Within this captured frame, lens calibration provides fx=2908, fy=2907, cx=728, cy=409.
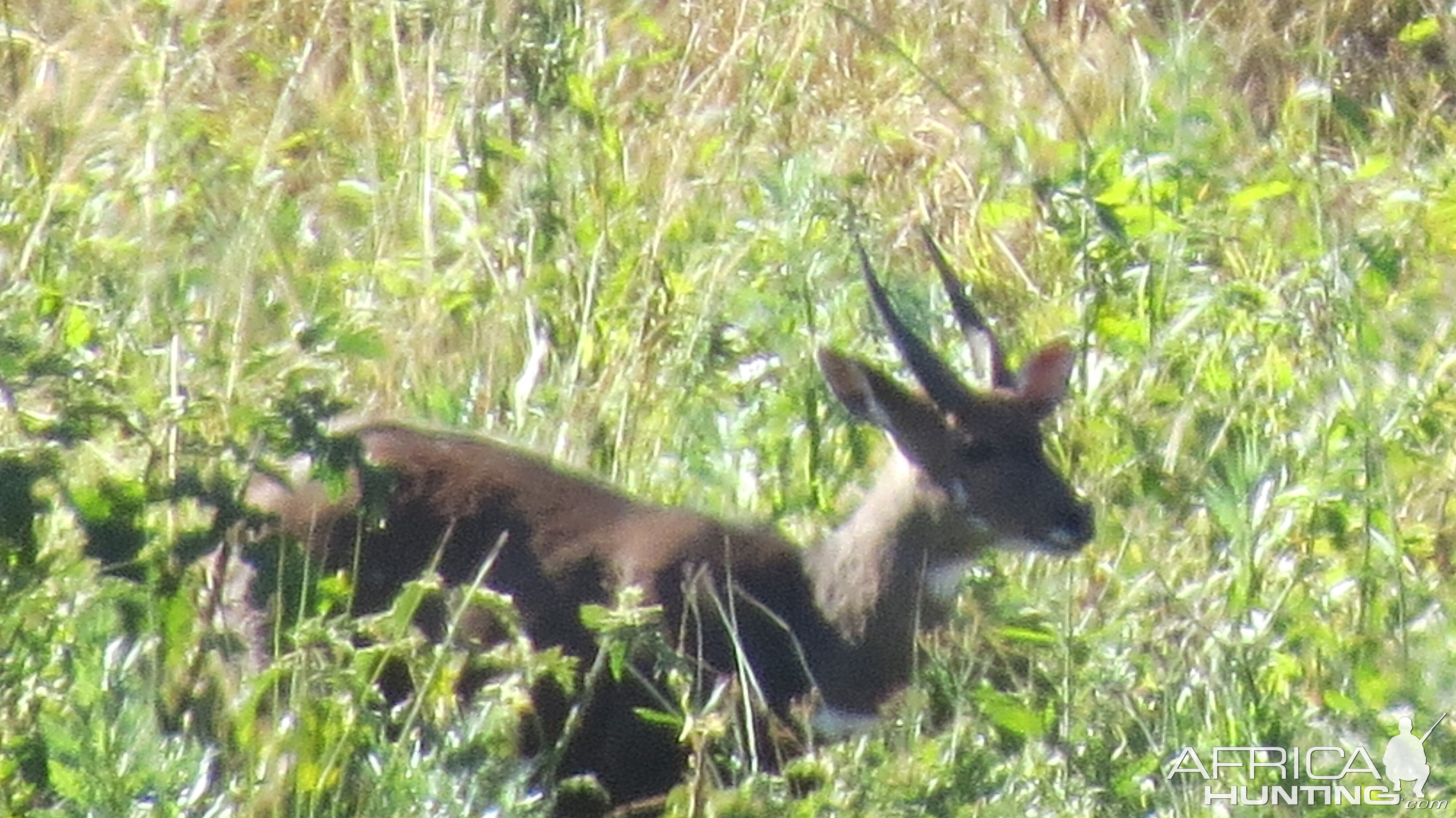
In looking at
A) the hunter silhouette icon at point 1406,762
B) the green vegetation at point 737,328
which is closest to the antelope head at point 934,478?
the green vegetation at point 737,328

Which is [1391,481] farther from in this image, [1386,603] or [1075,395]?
[1075,395]

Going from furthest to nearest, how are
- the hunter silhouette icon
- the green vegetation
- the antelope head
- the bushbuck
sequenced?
the antelope head
the bushbuck
the hunter silhouette icon
the green vegetation

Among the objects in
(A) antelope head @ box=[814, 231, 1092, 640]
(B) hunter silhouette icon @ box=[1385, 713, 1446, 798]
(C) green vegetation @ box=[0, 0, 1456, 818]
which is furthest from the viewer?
(A) antelope head @ box=[814, 231, 1092, 640]

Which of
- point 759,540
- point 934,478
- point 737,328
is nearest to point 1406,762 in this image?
point 934,478

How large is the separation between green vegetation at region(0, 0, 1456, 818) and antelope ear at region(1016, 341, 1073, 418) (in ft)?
0.39

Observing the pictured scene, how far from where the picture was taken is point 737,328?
19.7ft

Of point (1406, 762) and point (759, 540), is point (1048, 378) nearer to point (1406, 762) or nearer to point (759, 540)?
point (759, 540)

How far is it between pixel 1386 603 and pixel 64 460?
6.75ft

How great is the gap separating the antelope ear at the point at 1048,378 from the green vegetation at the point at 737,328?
0.12 metres

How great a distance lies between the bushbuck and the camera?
513 centimetres

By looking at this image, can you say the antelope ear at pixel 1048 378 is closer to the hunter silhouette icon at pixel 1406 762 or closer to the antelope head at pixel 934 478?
the antelope head at pixel 934 478

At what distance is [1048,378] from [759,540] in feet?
2.03

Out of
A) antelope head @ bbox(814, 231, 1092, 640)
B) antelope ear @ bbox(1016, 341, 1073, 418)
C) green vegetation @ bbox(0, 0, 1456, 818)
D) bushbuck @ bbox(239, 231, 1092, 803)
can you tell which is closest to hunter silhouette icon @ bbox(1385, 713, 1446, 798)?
green vegetation @ bbox(0, 0, 1456, 818)

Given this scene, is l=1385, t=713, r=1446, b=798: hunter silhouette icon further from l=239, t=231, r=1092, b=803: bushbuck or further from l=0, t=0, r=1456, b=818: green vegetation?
l=239, t=231, r=1092, b=803: bushbuck
